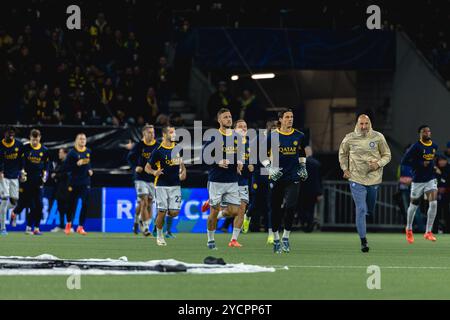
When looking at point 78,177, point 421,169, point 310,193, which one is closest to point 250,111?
point 310,193

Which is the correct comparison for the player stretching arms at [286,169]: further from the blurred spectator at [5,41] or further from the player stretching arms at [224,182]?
the blurred spectator at [5,41]

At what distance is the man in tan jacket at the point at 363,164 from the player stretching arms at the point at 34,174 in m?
9.71

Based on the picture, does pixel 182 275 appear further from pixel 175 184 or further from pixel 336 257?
pixel 175 184

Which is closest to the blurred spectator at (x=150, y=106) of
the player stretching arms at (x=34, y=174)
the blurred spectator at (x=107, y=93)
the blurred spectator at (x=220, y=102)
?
the blurred spectator at (x=107, y=93)

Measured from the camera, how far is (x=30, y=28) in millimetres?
34906

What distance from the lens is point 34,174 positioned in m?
27.1

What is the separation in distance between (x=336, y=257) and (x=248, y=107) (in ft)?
49.2

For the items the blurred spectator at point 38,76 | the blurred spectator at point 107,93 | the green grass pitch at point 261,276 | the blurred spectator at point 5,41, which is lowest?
the green grass pitch at point 261,276

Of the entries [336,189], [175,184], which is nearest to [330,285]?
[175,184]

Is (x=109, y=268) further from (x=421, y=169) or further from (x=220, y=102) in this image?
(x=220, y=102)

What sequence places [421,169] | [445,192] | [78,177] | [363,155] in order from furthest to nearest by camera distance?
1. [445,192]
2. [78,177]
3. [421,169]
4. [363,155]

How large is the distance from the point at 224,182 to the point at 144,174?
7017 millimetres

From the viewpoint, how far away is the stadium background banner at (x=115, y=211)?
30.3 meters
